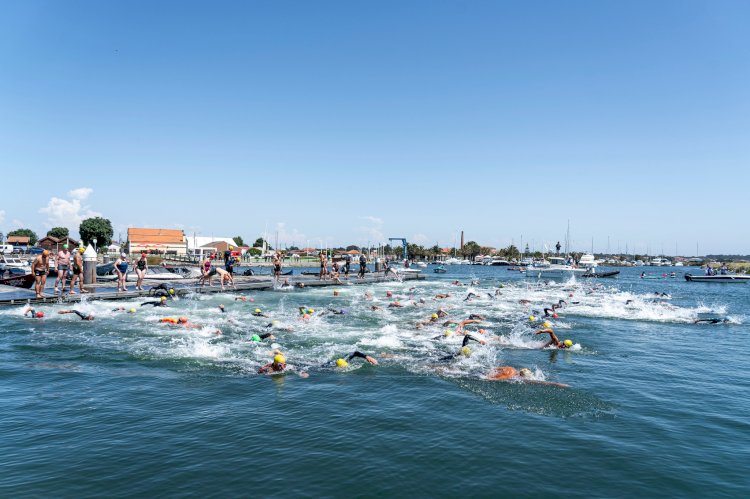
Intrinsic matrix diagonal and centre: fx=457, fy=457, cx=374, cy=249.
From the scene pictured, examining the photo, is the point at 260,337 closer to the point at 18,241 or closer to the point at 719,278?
the point at 719,278

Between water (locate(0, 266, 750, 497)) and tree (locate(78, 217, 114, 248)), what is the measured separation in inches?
3959

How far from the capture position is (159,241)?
117m

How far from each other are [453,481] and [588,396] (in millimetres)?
5523

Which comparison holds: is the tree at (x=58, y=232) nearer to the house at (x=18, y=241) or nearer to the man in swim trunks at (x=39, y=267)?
the house at (x=18, y=241)

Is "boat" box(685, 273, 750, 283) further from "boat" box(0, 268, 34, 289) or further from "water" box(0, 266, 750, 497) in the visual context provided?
"boat" box(0, 268, 34, 289)

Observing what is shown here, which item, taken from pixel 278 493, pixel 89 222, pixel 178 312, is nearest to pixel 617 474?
pixel 278 493

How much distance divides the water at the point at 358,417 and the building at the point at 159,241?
103 m

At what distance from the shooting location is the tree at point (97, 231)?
4085 inches

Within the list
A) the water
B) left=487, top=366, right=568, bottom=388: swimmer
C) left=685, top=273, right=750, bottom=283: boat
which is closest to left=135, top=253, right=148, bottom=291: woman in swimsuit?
the water

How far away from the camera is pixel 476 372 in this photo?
12352 millimetres

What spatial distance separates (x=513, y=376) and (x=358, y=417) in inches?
191

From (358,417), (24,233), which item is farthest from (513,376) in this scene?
(24,233)

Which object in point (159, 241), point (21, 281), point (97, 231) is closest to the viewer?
point (21, 281)

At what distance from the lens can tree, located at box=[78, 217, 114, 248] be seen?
104 meters
